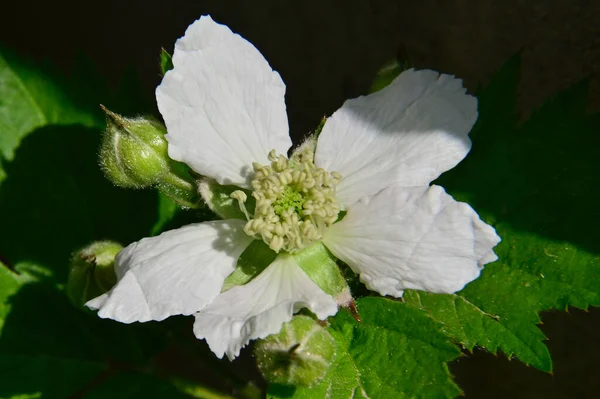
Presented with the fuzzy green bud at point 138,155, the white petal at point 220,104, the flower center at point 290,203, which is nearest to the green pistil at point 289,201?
the flower center at point 290,203

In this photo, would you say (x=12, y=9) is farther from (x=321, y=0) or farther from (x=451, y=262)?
(x=451, y=262)

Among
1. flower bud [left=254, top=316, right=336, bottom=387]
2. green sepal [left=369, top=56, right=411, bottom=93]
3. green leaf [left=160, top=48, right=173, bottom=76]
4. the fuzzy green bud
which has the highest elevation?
green leaf [left=160, top=48, right=173, bottom=76]

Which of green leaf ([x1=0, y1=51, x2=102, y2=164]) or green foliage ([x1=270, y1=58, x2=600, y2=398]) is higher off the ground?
green leaf ([x1=0, y1=51, x2=102, y2=164])

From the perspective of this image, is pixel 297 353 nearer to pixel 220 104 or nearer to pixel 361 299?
pixel 361 299

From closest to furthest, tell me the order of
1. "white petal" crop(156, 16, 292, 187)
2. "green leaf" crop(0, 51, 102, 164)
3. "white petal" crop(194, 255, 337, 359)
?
"white petal" crop(194, 255, 337, 359)
"white petal" crop(156, 16, 292, 187)
"green leaf" crop(0, 51, 102, 164)

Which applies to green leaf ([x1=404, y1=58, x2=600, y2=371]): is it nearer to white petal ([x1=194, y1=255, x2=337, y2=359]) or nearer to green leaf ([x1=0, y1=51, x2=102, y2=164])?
white petal ([x1=194, y1=255, x2=337, y2=359])

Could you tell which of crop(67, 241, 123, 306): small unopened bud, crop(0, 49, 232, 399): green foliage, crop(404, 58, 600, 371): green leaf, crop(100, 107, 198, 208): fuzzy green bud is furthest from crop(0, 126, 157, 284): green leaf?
crop(404, 58, 600, 371): green leaf

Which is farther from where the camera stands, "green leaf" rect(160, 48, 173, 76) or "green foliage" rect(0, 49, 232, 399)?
"green foliage" rect(0, 49, 232, 399)

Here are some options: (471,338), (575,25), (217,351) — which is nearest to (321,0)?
(575,25)
